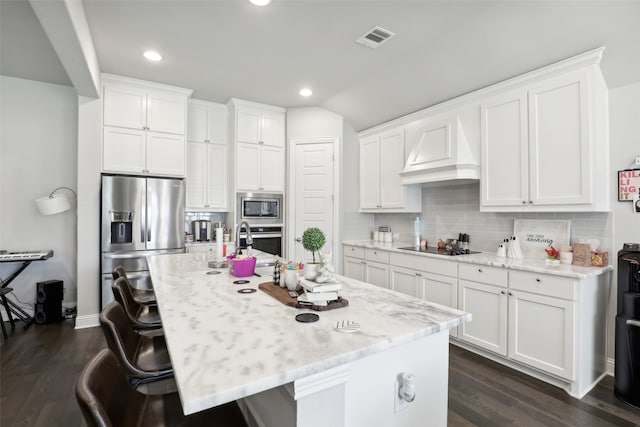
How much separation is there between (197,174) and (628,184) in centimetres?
476

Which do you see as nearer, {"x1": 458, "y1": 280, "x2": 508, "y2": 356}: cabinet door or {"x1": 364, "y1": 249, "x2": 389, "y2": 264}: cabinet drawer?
{"x1": 458, "y1": 280, "x2": 508, "y2": 356}: cabinet door

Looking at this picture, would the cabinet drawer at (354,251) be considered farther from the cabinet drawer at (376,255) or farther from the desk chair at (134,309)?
the desk chair at (134,309)

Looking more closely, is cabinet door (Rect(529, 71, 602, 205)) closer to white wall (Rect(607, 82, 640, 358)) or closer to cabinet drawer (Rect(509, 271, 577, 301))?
white wall (Rect(607, 82, 640, 358))

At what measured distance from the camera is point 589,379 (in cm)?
245

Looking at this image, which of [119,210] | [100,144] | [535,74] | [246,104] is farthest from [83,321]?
[535,74]

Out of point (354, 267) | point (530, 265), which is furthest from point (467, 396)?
point (354, 267)

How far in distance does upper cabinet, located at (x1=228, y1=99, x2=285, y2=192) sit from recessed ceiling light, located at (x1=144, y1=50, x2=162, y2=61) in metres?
1.27

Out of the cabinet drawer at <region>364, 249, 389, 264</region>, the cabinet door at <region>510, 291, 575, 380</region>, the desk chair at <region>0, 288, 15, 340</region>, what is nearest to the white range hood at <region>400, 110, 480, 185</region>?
the cabinet drawer at <region>364, 249, 389, 264</region>

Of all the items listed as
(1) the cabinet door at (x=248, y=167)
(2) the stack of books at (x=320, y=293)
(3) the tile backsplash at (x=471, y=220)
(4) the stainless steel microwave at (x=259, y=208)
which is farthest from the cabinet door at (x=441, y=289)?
(1) the cabinet door at (x=248, y=167)

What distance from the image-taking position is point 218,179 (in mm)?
4828

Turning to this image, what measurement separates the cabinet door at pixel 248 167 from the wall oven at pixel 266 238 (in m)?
0.61

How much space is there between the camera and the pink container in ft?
7.17

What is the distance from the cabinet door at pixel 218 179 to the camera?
477cm

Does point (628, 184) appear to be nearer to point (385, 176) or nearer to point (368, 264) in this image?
point (385, 176)
